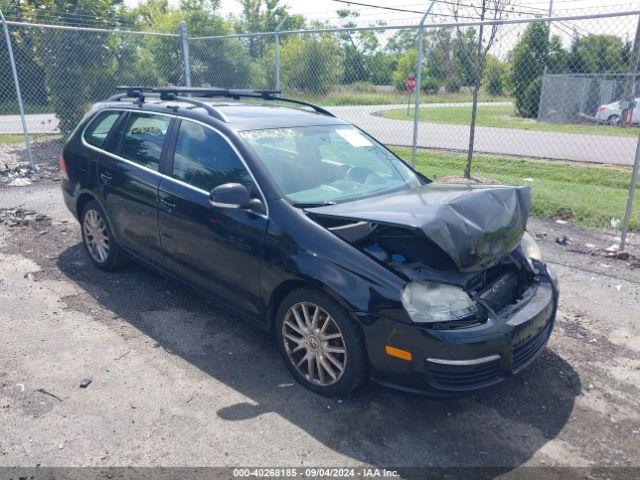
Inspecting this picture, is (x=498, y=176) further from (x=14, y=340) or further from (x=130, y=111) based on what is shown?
(x=14, y=340)

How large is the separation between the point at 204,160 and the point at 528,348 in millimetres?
2666

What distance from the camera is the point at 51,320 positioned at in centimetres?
452

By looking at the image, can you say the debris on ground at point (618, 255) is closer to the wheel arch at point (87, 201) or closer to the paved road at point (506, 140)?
the wheel arch at point (87, 201)

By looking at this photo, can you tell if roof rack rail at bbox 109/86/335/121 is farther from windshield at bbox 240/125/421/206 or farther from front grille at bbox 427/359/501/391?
front grille at bbox 427/359/501/391

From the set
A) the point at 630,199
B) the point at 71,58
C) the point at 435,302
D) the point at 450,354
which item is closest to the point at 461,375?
the point at 450,354

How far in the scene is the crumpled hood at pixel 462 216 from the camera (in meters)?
3.10

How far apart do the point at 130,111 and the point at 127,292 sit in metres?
1.69

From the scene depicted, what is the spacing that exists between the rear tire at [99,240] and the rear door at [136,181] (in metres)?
0.20

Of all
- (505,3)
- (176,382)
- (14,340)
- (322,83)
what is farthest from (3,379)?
(505,3)

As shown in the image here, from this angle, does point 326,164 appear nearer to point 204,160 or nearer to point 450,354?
point 204,160

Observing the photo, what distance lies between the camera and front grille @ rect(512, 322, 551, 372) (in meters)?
3.23

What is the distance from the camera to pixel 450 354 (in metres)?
2.99

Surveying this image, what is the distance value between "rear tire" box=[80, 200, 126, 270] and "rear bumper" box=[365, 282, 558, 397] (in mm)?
3106

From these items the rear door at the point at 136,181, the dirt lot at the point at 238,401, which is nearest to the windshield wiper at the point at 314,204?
the dirt lot at the point at 238,401
